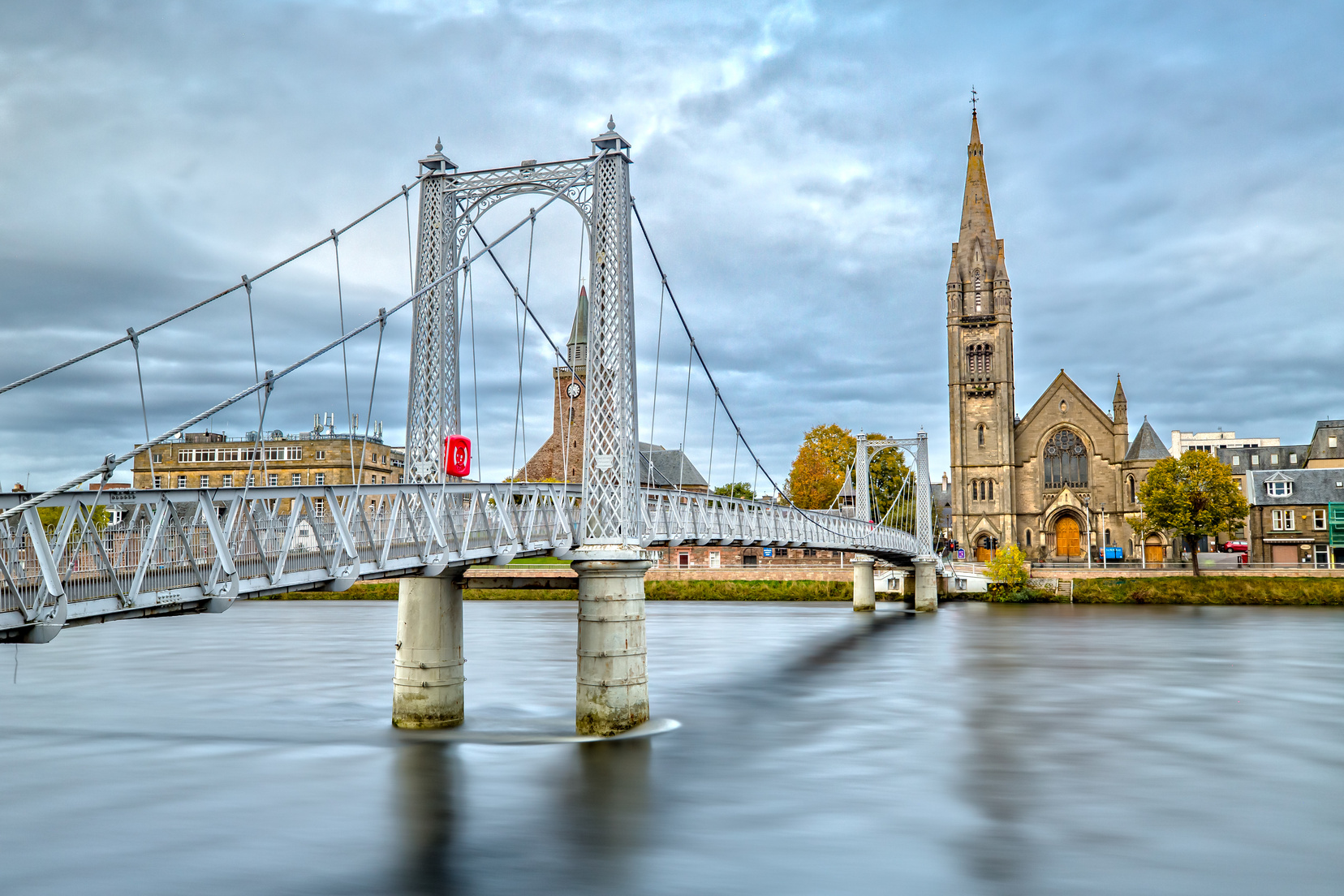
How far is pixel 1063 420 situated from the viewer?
84.9m

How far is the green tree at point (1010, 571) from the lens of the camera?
68812 mm

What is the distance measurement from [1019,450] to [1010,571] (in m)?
19.9

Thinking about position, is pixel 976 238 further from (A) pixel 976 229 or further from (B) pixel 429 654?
(B) pixel 429 654

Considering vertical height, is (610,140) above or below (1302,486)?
above

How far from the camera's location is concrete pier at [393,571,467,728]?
21.4 m

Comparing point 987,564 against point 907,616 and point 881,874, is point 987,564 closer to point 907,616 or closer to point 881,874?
point 907,616

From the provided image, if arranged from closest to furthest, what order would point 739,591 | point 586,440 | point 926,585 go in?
point 586,440 < point 926,585 < point 739,591

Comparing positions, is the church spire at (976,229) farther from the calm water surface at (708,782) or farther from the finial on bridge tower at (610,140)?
the finial on bridge tower at (610,140)

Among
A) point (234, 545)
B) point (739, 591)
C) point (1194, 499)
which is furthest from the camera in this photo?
point (739, 591)

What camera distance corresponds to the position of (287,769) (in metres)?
20.2

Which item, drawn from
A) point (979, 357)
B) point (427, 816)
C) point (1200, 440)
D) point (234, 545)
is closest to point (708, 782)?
point (427, 816)

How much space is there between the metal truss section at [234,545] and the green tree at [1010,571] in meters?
50.8

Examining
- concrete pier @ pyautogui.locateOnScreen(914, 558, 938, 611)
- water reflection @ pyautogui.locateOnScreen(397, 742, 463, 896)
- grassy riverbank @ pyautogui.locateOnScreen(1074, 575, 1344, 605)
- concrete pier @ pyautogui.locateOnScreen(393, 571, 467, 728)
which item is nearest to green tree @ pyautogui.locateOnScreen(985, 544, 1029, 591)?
grassy riverbank @ pyautogui.locateOnScreen(1074, 575, 1344, 605)

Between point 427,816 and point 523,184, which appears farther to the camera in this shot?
point 523,184
